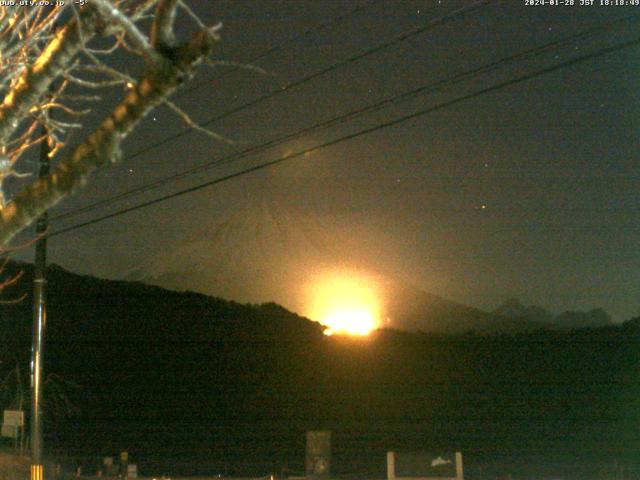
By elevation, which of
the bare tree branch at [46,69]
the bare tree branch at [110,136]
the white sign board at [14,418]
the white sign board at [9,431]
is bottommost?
the white sign board at [9,431]

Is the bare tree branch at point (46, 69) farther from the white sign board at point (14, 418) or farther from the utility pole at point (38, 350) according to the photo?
the white sign board at point (14, 418)

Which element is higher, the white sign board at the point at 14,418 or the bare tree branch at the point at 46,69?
the bare tree branch at the point at 46,69

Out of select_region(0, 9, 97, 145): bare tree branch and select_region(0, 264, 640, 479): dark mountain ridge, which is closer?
select_region(0, 9, 97, 145): bare tree branch

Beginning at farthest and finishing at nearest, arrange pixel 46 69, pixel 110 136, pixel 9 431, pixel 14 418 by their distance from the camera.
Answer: pixel 9 431
pixel 14 418
pixel 46 69
pixel 110 136

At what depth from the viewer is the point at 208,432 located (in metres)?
47.2

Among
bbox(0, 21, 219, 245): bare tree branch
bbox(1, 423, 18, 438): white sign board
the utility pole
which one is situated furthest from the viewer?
bbox(1, 423, 18, 438): white sign board

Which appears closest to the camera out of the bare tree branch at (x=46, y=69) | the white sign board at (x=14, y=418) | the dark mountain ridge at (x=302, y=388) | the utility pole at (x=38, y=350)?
the bare tree branch at (x=46, y=69)

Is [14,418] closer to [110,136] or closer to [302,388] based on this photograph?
[110,136]

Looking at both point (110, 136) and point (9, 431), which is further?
point (9, 431)

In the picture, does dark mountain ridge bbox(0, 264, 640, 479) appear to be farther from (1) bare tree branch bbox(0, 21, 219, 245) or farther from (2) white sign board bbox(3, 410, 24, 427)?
(1) bare tree branch bbox(0, 21, 219, 245)

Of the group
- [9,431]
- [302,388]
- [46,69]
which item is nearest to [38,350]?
[9,431]

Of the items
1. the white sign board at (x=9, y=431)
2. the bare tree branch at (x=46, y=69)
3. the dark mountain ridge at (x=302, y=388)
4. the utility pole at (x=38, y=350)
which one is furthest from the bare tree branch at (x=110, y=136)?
the dark mountain ridge at (x=302, y=388)

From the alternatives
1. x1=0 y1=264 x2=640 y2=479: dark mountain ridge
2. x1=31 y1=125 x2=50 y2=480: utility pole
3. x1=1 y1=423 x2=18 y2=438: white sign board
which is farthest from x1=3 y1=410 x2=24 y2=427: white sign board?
x1=0 y1=264 x2=640 y2=479: dark mountain ridge

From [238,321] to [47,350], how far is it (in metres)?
15.0
